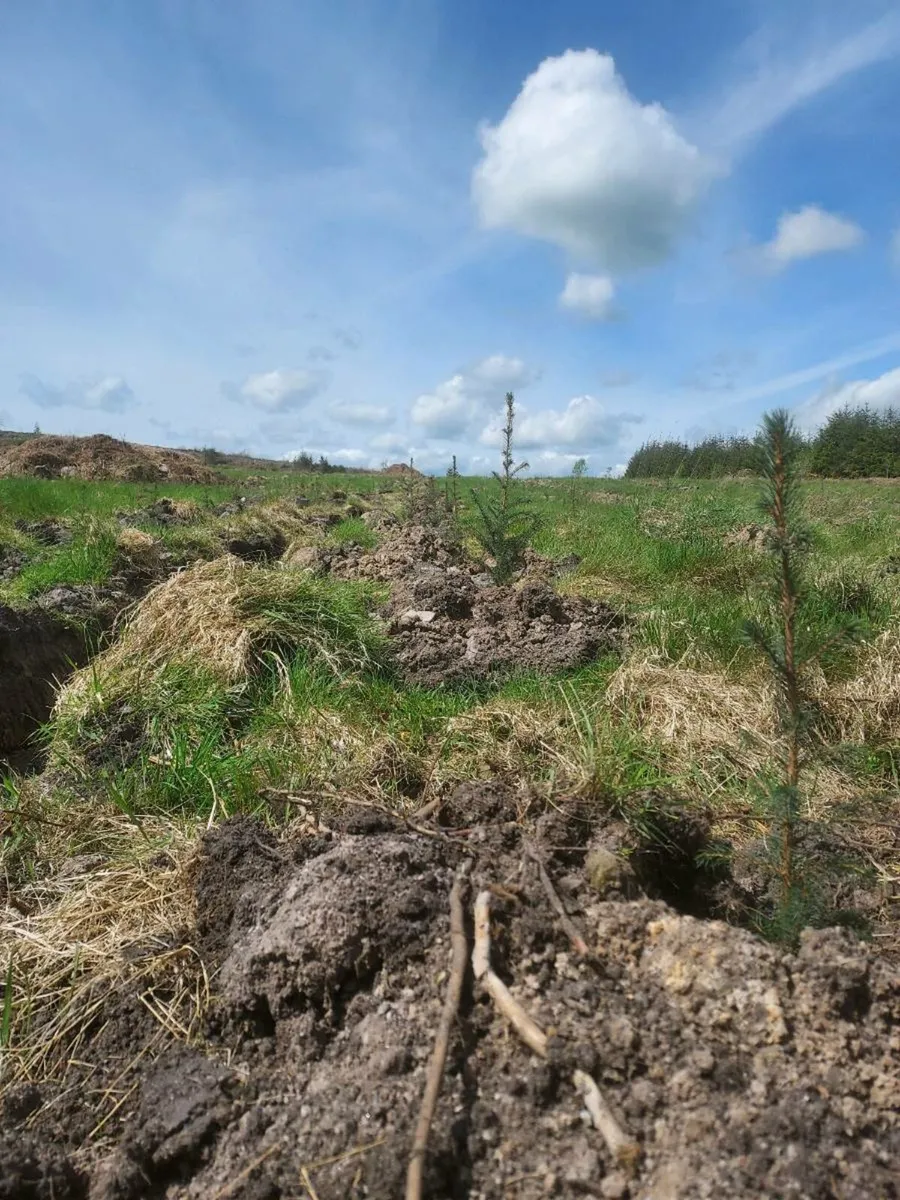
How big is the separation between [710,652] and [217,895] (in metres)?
2.97

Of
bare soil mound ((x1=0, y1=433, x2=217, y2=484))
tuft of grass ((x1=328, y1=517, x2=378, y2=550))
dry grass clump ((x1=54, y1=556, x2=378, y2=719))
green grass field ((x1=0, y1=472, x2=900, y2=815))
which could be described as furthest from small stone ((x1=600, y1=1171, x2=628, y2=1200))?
bare soil mound ((x1=0, y1=433, x2=217, y2=484))

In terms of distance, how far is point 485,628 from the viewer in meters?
4.66

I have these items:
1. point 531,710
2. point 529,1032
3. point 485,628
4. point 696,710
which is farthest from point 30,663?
point 529,1032

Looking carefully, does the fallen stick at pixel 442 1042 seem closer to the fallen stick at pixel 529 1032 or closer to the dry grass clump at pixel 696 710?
the fallen stick at pixel 529 1032

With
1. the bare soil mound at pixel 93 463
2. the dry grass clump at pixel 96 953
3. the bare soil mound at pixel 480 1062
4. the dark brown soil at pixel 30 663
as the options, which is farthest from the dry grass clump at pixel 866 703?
the bare soil mound at pixel 93 463

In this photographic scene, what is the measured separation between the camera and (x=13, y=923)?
2367 millimetres

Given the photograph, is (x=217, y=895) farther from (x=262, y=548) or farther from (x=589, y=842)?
(x=262, y=548)

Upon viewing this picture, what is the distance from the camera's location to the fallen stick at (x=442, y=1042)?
1.24m

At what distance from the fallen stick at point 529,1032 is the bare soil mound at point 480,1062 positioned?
0.02 metres

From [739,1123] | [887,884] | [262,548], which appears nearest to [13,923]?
[739,1123]

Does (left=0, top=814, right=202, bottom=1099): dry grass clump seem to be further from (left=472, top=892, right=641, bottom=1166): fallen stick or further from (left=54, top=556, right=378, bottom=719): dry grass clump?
(left=54, top=556, right=378, bottom=719): dry grass clump

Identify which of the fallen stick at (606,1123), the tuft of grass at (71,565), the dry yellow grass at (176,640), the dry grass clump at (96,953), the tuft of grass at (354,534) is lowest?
the dry grass clump at (96,953)

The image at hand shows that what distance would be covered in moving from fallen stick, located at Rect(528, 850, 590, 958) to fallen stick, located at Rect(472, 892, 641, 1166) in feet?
0.50

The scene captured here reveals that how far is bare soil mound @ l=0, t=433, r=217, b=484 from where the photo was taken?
22750 millimetres
